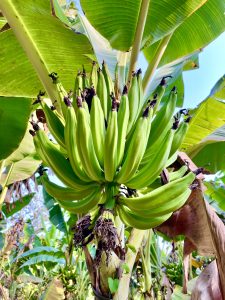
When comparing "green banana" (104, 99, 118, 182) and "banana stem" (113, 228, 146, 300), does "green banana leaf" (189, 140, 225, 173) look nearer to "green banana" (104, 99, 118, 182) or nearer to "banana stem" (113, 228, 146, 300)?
"banana stem" (113, 228, 146, 300)

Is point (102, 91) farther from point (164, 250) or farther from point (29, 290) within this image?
point (29, 290)

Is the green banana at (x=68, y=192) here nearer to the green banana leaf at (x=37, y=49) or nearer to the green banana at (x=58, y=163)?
the green banana at (x=58, y=163)

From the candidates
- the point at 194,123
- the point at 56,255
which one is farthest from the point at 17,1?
the point at 56,255

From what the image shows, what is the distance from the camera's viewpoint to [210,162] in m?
1.71

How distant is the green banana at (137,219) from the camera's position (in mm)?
848

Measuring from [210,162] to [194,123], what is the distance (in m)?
0.33

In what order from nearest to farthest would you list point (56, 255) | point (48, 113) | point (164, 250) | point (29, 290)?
Answer: point (48, 113) → point (164, 250) → point (56, 255) → point (29, 290)

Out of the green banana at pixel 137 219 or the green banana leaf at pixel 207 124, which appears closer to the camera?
the green banana at pixel 137 219

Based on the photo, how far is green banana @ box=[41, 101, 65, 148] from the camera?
989 mm

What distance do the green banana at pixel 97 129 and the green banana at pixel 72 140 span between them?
1.7 inches

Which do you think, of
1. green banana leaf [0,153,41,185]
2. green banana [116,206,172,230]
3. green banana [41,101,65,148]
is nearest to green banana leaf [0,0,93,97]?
green banana [41,101,65,148]

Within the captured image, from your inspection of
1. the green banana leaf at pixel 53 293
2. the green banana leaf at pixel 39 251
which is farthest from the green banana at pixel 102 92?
the green banana leaf at pixel 39 251

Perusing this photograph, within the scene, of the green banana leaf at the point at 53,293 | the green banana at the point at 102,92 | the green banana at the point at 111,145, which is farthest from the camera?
the green banana leaf at the point at 53,293

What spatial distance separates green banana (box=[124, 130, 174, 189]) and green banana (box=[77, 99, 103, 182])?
9 centimetres
